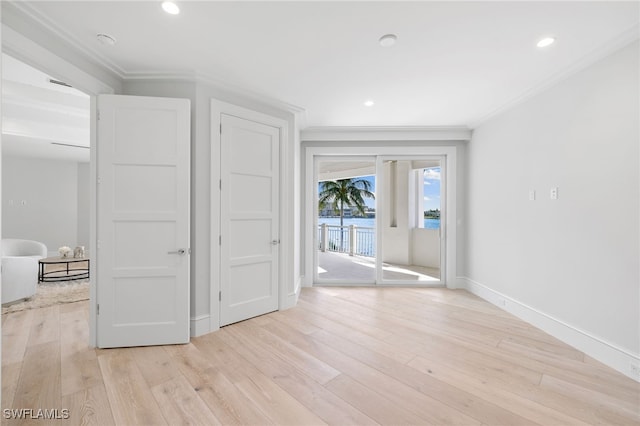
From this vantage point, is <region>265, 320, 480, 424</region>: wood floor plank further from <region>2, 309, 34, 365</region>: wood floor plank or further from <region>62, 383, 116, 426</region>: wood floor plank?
<region>2, 309, 34, 365</region>: wood floor plank

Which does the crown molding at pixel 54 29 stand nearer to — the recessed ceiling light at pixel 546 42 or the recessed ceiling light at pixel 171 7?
the recessed ceiling light at pixel 171 7

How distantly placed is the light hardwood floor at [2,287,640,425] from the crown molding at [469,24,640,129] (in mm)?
2530

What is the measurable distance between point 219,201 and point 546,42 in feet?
10.5

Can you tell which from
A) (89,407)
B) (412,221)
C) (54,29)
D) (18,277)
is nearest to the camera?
(89,407)

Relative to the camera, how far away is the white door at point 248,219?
3160mm

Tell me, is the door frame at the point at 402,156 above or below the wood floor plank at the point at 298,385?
above

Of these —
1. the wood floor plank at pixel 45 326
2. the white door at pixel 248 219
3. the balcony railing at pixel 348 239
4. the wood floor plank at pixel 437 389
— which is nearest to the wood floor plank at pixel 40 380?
the wood floor plank at pixel 45 326

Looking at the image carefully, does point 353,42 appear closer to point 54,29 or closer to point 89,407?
point 54,29

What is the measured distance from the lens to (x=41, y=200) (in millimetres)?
7277

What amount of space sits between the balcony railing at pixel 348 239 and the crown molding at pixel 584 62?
13.7ft

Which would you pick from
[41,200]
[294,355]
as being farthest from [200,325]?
[41,200]

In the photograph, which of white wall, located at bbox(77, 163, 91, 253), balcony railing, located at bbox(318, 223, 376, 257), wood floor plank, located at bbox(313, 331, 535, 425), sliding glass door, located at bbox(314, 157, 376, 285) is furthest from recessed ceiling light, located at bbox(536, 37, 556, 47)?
white wall, located at bbox(77, 163, 91, 253)

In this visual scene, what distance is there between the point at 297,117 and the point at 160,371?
316 cm

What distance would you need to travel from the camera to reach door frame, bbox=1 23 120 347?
2031 mm
